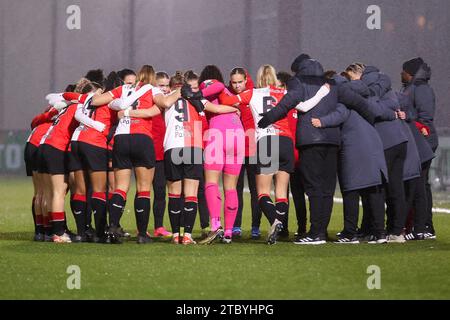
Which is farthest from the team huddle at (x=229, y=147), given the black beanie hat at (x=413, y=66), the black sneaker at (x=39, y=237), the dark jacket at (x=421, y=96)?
the black beanie hat at (x=413, y=66)

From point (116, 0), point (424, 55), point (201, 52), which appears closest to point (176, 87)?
point (424, 55)

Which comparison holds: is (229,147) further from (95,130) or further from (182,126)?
(95,130)

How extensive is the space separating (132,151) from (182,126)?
0.59m

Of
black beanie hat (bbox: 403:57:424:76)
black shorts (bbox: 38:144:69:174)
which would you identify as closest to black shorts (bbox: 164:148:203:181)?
black shorts (bbox: 38:144:69:174)

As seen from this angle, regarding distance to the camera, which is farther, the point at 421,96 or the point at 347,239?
the point at 421,96

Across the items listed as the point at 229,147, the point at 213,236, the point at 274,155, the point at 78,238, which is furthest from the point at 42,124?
the point at 274,155

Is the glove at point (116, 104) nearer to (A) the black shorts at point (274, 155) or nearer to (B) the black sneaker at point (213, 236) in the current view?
(A) the black shorts at point (274, 155)

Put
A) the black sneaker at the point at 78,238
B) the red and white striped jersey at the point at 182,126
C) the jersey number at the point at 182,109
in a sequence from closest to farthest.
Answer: the red and white striped jersey at the point at 182,126, the jersey number at the point at 182,109, the black sneaker at the point at 78,238

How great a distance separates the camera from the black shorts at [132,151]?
12086 millimetres

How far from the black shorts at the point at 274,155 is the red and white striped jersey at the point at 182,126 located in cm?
65

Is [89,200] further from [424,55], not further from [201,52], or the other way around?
[201,52]

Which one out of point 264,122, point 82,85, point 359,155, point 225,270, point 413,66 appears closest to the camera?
point 225,270

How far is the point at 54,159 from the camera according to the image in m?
12.7

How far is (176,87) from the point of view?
1279cm
